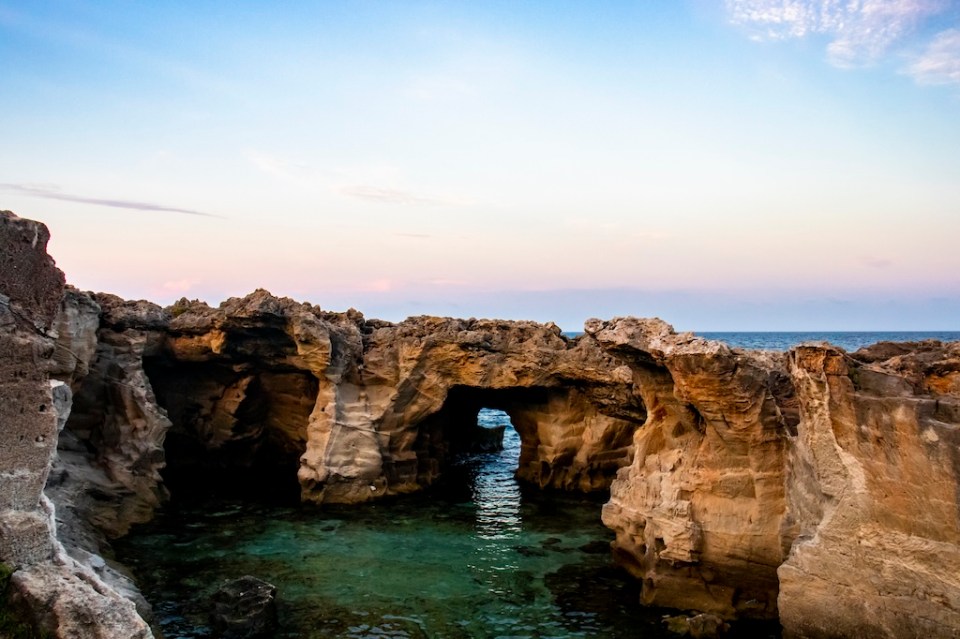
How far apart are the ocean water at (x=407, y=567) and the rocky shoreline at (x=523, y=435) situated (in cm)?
106

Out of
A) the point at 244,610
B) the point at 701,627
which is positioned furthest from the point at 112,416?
the point at 701,627

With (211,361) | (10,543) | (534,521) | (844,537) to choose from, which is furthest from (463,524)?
(10,543)

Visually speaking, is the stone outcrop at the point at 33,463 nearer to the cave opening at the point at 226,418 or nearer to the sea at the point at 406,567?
the sea at the point at 406,567

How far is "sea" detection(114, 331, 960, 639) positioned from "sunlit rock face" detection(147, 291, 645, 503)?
152cm

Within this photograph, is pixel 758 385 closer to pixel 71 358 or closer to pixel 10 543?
pixel 10 543

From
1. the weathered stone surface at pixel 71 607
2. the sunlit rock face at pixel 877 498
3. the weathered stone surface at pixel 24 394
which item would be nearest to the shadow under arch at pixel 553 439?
the sunlit rock face at pixel 877 498

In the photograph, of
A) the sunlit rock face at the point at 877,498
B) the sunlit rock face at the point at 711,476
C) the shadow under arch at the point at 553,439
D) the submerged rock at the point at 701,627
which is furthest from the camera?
the shadow under arch at the point at 553,439

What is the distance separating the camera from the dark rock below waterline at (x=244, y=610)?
45.7ft

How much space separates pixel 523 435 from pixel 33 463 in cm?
2033

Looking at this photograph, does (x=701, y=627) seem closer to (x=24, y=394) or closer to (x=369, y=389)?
(x=24, y=394)

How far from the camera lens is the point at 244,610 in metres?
14.2

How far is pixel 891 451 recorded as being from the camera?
11.4 meters

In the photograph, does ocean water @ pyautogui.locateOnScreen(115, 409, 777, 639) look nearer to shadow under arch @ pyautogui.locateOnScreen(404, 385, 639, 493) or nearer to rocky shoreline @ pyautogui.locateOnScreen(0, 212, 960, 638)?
rocky shoreline @ pyautogui.locateOnScreen(0, 212, 960, 638)

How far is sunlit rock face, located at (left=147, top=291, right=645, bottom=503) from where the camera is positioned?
79.7ft
